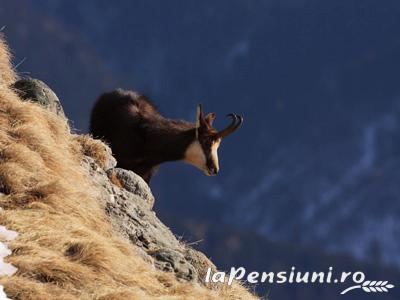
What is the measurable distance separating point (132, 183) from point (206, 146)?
5569 mm

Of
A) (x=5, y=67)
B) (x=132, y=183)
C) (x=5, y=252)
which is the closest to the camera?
(x=5, y=252)

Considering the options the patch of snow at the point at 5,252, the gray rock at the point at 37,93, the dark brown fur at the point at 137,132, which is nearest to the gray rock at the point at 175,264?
the patch of snow at the point at 5,252

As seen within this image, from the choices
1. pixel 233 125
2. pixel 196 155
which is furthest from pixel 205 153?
pixel 233 125

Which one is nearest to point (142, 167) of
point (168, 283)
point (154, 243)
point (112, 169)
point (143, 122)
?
point (143, 122)

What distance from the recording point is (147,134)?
67.8 ft

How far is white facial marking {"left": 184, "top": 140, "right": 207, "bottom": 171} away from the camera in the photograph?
20984 mm

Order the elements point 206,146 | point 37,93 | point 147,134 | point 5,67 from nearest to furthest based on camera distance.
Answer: point 37,93 < point 5,67 < point 147,134 < point 206,146

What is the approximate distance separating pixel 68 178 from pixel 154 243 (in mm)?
1183

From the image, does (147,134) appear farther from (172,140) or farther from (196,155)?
(196,155)

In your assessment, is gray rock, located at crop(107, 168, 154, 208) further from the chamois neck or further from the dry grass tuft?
the chamois neck

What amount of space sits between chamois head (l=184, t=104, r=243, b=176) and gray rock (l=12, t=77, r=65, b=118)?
17.3ft

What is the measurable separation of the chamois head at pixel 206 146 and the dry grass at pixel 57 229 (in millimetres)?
6063

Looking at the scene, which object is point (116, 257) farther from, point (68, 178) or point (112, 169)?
point (112, 169)

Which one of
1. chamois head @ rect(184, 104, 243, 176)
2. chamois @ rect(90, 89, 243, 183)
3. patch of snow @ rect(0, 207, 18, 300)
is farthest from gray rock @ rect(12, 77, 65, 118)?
chamois head @ rect(184, 104, 243, 176)
